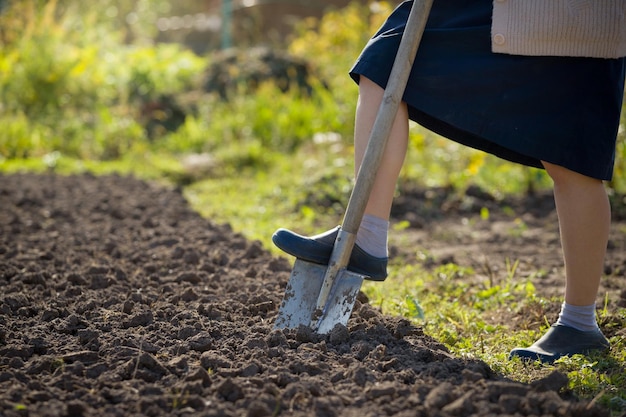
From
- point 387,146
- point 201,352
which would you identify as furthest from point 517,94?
point 201,352

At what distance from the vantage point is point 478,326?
9.28 feet

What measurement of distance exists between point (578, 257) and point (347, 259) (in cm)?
73

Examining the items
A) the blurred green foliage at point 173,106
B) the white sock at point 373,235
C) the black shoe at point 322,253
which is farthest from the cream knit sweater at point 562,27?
the blurred green foliage at point 173,106

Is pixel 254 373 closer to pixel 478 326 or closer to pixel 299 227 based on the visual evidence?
pixel 478 326

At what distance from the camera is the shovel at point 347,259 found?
234 cm

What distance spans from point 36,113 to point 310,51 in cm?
314

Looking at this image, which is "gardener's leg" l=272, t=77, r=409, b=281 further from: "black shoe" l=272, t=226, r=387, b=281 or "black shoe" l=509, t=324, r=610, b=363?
"black shoe" l=509, t=324, r=610, b=363

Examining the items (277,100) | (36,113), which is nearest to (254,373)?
(277,100)

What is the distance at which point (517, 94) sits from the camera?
2312 mm

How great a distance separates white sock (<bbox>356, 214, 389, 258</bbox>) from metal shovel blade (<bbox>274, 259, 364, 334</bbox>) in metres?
0.10

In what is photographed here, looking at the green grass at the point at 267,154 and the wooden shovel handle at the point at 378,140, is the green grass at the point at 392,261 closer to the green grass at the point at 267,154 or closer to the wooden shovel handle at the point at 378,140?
the green grass at the point at 267,154

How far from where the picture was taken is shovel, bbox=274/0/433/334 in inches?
92.0

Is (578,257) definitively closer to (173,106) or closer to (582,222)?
(582,222)

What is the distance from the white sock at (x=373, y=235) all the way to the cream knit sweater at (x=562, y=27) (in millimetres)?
669
